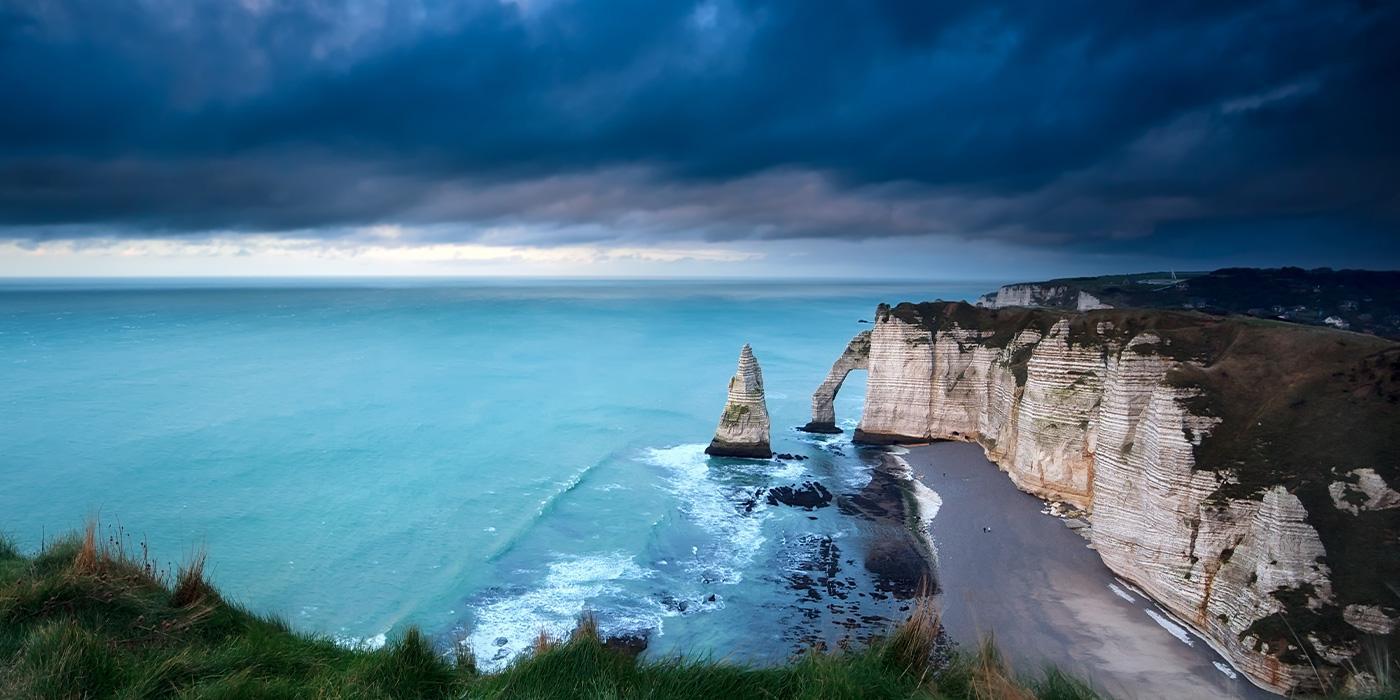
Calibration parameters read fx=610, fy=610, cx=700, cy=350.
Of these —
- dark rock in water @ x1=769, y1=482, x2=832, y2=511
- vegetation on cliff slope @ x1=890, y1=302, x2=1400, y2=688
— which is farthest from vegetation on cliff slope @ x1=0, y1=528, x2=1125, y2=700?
dark rock in water @ x1=769, y1=482, x2=832, y2=511

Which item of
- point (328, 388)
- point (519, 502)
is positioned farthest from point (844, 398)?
point (328, 388)

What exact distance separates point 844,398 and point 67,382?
189 feet

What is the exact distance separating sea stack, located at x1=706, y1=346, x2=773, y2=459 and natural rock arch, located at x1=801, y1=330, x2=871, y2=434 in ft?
20.1

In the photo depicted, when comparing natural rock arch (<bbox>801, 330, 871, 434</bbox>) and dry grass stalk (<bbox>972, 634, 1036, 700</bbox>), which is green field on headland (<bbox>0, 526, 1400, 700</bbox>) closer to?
dry grass stalk (<bbox>972, 634, 1036, 700</bbox>)

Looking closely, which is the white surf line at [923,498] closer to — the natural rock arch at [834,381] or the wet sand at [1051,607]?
the wet sand at [1051,607]

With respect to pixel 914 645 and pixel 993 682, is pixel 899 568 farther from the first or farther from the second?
pixel 993 682

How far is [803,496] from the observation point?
23.5 meters

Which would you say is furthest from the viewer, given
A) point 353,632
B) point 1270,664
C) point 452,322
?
point 452,322

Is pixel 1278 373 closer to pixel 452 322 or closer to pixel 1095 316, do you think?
pixel 1095 316

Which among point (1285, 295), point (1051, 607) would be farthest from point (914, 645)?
point (1285, 295)

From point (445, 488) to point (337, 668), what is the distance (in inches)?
831

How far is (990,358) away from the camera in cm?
2912

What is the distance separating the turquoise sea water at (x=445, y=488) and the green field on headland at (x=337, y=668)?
2669 mm

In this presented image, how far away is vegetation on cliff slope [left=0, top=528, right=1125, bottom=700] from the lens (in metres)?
4.52
